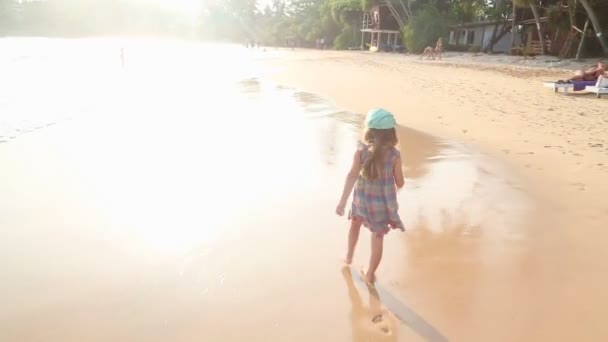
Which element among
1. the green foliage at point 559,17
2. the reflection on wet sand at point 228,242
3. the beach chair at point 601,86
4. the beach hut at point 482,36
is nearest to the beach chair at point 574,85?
the beach chair at point 601,86

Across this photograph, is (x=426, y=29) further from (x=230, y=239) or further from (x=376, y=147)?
(x=376, y=147)

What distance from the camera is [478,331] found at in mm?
2617

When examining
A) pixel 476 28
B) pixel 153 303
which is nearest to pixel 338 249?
pixel 153 303

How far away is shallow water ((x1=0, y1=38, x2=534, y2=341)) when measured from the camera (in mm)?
2758

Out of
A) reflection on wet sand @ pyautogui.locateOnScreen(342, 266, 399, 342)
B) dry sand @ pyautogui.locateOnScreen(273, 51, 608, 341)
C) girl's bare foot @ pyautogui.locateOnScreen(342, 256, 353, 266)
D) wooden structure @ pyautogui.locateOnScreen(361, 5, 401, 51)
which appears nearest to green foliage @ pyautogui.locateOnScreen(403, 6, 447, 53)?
wooden structure @ pyautogui.locateOnScreen(361, 5, 401, 51)

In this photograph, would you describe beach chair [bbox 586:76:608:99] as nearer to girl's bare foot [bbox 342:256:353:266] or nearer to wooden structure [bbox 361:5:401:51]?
girl's bare foot [bbox 342:256:353:266]

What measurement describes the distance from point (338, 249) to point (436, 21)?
122 ft

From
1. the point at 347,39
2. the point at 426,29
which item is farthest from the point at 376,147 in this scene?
the point at 347,39

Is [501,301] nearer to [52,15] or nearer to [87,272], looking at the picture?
[87,272]

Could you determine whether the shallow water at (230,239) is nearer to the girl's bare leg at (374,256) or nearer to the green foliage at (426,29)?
the girl's bare leg at (374,256)

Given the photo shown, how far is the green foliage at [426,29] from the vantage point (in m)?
36.9

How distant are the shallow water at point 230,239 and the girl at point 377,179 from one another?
0.48 metres

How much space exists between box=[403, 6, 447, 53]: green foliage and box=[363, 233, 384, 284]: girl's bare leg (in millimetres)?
37270

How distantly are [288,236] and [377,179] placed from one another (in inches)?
50.5
